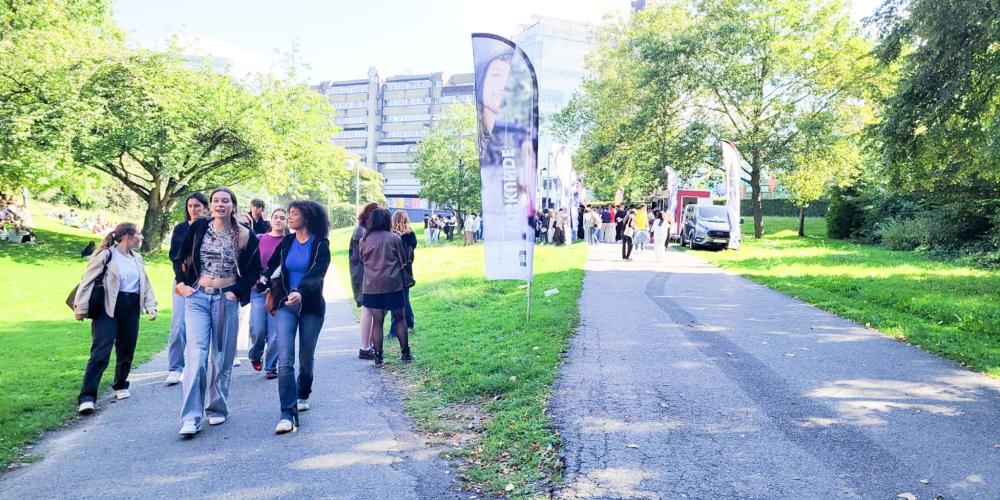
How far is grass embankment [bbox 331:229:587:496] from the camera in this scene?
4.42 m

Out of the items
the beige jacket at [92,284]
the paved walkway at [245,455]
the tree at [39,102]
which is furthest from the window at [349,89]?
the paved walkway at [245,455]

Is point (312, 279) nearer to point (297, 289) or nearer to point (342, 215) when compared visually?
point (297, 289)

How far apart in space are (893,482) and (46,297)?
646 inches

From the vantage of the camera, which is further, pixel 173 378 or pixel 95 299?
pixel 173 378

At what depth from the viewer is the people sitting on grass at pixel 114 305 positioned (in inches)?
234

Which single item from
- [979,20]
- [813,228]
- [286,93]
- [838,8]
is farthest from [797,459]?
[813,228]

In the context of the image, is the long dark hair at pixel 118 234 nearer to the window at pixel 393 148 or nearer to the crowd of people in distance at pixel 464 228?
the crowd of people in distance at pixel 464 228

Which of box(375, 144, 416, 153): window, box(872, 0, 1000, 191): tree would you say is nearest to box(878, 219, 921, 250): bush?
box(872, 0, 1000, 191): tree

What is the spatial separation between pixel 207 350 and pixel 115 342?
5.78 feet

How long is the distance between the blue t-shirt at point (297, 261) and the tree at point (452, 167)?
36232mm

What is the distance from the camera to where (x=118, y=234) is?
6.27 m

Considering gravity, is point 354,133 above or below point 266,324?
above

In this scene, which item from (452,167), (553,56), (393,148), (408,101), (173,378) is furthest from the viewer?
(393,148)

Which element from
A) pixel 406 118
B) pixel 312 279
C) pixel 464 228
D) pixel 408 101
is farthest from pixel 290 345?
pixel 408 101
